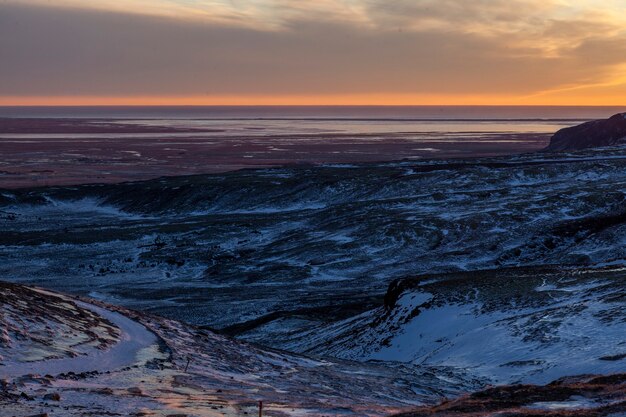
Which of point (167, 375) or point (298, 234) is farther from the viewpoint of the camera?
point (298, 234)

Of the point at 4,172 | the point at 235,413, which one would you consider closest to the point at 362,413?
the point at 235,413

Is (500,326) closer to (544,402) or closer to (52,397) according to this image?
(544,402)

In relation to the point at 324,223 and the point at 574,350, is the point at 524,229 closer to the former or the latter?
the point at 324,223

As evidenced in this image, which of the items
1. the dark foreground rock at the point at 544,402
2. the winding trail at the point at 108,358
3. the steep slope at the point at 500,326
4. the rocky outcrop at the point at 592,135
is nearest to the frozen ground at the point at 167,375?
the winding trail at the point at 108,358

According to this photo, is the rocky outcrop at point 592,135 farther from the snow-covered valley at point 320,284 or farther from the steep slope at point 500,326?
the steep slope at point 500,326

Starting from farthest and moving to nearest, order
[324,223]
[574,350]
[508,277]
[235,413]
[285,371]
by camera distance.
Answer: [324,223]
[508,277]
[574,350]
[285,371]
[235,413]

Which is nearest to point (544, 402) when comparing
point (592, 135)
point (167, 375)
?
point (167, 375)

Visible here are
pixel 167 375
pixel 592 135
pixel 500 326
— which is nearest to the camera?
pixel 167 375
